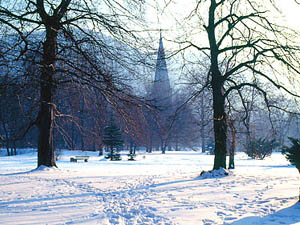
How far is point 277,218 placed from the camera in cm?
507

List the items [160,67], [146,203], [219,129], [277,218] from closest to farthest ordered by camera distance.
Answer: [277,218]
[146,203]
[160,67]
[219,129]

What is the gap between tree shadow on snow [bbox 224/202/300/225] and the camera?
4.82m

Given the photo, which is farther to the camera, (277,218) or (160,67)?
(160,67)

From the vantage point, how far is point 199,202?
6.22m

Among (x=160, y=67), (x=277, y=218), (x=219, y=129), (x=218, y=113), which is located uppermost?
(x=160, y=67)

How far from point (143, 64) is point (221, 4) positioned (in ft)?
21.5

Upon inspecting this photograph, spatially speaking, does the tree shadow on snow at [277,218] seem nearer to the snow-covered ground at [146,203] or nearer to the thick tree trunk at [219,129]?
the snow-covered ground at [146,203]

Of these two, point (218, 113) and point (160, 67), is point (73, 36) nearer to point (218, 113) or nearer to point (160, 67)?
point (160, 67)

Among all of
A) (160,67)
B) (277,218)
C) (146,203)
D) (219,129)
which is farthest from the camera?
(219,129)

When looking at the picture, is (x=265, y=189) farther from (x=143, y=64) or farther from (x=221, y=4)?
(x=221, y=4)

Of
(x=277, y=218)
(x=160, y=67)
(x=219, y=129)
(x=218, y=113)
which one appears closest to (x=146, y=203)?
(x=277, y=218)

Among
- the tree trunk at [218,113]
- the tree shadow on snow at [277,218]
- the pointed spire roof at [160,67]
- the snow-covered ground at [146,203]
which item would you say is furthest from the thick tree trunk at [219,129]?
the tree shadow on snow at [277,218]

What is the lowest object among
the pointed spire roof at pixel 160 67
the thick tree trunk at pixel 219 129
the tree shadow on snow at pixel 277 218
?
the tree shadow on snow at pixel 277 218

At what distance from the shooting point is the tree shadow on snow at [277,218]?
4.82 meters
